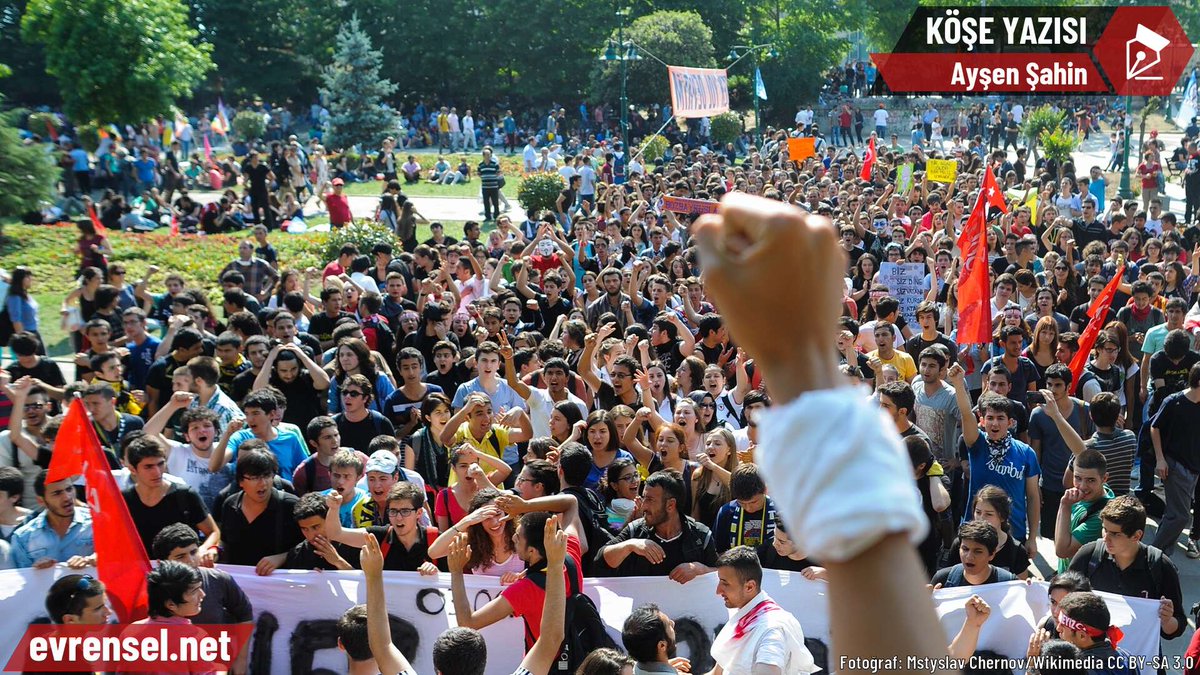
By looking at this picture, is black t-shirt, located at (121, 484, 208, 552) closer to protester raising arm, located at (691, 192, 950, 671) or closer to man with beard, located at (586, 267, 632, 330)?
man with beard, located at (586, 267, 632, 330)

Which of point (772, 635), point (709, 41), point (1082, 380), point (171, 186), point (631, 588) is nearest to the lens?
point (772, 635)

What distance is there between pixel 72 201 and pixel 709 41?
28967 millimetres

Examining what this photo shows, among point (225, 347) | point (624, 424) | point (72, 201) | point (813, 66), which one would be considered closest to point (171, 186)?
point (72, 201)

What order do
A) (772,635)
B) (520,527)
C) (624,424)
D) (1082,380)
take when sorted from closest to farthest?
(772,635) → (520,527) → (624,424) → (1082,380)

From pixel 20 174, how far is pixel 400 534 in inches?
623

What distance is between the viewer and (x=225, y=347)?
10.1 metres

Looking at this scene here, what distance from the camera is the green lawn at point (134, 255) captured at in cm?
1911

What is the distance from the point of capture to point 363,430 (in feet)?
28.2

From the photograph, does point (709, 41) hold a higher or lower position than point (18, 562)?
higher

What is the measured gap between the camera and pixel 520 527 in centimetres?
565

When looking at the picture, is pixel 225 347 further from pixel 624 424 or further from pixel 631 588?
pixel 631 588

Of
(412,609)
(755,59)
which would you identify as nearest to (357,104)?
(755,59)

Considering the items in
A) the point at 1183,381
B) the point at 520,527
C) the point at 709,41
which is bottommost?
the point at 1183,381

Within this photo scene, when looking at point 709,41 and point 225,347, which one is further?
point 709,41
